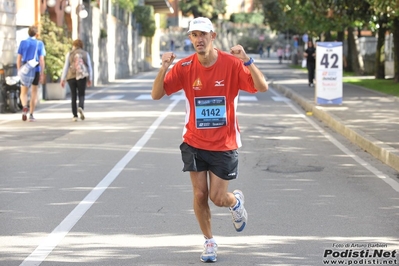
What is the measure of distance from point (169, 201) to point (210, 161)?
110 inches

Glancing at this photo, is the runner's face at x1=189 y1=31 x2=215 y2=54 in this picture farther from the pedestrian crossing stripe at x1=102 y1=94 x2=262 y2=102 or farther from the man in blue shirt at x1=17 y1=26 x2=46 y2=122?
the pedestrian crossing stripe at x1=102 y1=94 x2=262 y2=102

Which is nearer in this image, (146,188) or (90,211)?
Result: (90,211)

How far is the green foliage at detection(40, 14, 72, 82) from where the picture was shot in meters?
27.7

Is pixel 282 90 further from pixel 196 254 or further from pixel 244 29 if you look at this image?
pixel 244 29

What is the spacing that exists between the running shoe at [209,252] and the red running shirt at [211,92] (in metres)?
0.74

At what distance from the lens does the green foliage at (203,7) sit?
4267 inches

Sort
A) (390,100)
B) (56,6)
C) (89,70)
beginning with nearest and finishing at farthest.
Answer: (89,70)
(390,100)
(56,6)

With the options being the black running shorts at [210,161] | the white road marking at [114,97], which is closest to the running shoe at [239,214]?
the black running shorts at [210,161]

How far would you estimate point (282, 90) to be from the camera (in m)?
34.9

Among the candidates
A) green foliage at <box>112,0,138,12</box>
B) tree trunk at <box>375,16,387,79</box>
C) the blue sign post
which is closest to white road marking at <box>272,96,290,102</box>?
the blue sign post

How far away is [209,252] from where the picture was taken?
704cm

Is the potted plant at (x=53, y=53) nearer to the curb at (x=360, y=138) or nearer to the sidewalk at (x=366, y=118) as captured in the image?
the sidewalk at (x=366, y=118)

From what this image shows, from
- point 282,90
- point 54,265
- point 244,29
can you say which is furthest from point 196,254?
point 244,29

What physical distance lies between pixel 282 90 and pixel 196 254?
2786 cm
